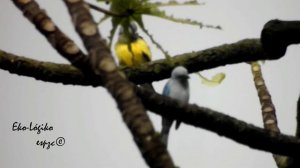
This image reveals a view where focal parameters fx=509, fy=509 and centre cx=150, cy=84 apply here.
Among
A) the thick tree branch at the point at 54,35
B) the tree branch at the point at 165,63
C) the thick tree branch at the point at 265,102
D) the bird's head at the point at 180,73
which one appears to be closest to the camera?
the thick tree branch at the point at 54,35

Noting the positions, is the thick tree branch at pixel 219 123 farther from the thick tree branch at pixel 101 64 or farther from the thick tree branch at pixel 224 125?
the thick tree branch at pixel 101 64

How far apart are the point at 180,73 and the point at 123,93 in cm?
132

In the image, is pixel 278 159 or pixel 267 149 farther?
pixel 278 159

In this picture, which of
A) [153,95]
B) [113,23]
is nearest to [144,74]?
[113,23]

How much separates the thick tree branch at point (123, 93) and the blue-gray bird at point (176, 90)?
40.1 inches

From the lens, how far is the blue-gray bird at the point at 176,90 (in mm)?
2959

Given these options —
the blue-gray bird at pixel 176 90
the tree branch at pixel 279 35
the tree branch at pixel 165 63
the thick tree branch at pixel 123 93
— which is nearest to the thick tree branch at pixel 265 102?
the blue-gray bird at pixel 176 90

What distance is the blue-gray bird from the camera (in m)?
2.96

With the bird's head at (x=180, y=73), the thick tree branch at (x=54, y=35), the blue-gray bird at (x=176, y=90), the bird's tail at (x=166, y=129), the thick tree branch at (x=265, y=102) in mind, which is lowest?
the thick tree branch at (x=265, y=102)

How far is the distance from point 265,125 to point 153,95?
209 centimetres

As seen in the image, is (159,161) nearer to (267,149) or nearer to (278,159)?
(267,149)

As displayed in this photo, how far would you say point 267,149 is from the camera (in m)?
2.27

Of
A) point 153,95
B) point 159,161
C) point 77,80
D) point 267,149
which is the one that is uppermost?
point 77,80

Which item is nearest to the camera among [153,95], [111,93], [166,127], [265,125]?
[111,93]
